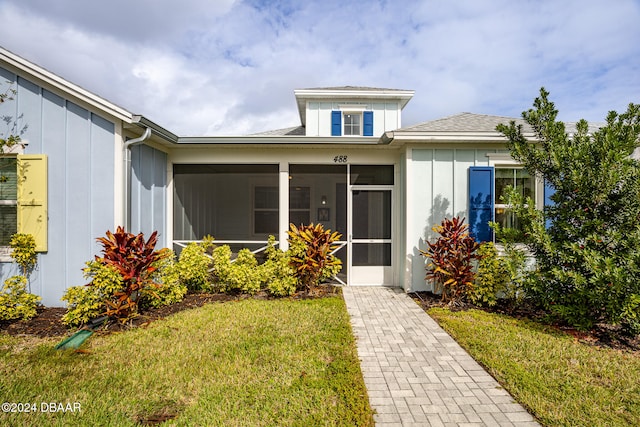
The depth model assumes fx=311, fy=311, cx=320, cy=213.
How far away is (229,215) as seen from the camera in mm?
10062

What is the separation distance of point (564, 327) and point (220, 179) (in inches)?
303

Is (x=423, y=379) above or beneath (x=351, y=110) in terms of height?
beneath

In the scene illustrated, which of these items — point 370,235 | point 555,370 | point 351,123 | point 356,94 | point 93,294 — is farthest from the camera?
point 351,123

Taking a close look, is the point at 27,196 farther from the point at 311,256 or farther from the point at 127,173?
the point at 311,256

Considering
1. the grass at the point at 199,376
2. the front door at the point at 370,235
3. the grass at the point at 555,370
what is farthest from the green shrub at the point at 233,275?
the grass at the point at 555,370

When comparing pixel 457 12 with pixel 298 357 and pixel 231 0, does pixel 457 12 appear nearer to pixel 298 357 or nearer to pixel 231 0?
pixel 231 0

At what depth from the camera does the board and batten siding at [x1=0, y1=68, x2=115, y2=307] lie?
16.4 ft

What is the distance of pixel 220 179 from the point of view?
827 cm

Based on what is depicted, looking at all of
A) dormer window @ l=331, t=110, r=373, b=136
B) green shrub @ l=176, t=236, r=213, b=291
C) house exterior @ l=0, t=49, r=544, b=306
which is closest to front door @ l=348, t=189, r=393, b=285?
house exterior @ l=0, t=49, r=544, b=306

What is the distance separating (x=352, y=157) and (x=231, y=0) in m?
4.30

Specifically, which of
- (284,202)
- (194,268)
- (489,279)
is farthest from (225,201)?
(489,279)

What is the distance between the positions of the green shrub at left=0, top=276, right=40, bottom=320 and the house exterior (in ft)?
1.53

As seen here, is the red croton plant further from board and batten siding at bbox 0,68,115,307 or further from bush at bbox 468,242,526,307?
bush at bbox 468,242,526,307

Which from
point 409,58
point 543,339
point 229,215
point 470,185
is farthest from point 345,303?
point 409,58
